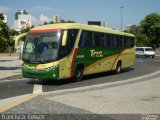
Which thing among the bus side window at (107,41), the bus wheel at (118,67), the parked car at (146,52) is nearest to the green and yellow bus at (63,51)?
the bus side window at (107,41)

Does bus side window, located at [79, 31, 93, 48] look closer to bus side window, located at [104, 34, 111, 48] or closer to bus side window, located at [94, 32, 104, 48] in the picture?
bus side window, located at [94, 32, 104, 48]

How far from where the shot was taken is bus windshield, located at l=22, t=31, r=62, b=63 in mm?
17938

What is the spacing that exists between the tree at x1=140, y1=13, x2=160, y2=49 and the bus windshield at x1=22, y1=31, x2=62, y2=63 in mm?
65375

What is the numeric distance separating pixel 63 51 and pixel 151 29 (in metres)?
66.3

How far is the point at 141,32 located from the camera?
A: 86125 mm

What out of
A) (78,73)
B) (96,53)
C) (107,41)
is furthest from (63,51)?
(107,41)

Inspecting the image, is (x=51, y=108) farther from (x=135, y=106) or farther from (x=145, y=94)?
(x=145, y=94)

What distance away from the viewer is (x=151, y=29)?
270ft

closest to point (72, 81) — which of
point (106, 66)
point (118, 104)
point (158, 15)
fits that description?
point (106, 66)

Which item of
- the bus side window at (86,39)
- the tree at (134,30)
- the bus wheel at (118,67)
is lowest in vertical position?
the bus wheel at (118,67)

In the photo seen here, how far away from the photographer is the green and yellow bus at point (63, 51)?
1797 centimetres

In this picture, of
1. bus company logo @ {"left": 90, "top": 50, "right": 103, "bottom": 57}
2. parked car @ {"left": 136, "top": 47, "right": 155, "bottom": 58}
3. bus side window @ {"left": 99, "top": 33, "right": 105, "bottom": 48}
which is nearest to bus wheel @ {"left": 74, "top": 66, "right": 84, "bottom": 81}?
bus company logo @ {"left": 90, "top": 50, "right": 103, "bottom": 57}

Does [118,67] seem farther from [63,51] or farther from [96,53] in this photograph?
[63,51]

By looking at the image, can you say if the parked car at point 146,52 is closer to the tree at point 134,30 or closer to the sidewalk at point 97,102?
the sidewalk at point 97,102
